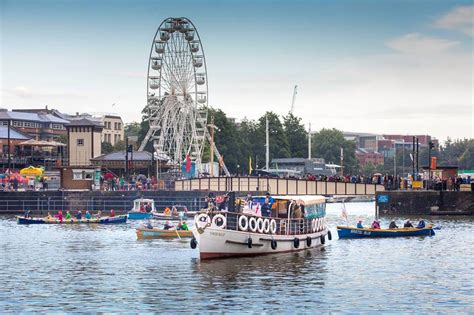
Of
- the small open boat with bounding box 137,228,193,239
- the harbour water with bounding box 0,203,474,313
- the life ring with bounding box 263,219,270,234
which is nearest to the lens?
the harbour water with bounding box 0,203,474,313

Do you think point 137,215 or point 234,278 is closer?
point 234,278

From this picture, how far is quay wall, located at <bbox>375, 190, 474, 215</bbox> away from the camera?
13412 cm

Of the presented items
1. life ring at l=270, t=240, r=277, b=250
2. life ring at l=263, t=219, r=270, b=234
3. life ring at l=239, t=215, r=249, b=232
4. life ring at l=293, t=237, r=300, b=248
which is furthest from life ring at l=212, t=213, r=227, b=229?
life ring at l=293, t=237, r=300, b=248

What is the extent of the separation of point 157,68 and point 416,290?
107 meters

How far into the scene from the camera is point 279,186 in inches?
5994

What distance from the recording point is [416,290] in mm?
61562

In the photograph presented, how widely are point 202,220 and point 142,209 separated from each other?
5684 cm

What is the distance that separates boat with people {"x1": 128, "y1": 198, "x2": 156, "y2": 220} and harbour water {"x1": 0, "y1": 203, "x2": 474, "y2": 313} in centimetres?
3145

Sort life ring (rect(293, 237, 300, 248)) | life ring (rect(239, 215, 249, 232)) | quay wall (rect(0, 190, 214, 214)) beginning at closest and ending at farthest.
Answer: life ring (rect(239, 215, 249, 232)) → life ring (rect(293, 237, 300, 248)) → quay wall (rect(0, 190, 214, 214))

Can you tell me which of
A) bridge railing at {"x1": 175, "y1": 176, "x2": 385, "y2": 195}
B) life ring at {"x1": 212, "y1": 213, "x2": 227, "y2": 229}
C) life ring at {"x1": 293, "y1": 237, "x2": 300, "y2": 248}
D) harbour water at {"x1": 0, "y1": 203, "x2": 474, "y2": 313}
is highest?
bridge railing at {"x1": 175, "y1": 176, "x2": 385, "y2": 195}

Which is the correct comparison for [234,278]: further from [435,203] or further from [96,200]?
[96,200]

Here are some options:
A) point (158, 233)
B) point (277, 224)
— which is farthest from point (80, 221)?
point (277, 224)

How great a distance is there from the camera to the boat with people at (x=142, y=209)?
128 m

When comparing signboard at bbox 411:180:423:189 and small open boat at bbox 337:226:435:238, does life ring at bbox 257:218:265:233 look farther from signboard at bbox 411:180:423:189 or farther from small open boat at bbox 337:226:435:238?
signboard at bbox 411:180:423:189
